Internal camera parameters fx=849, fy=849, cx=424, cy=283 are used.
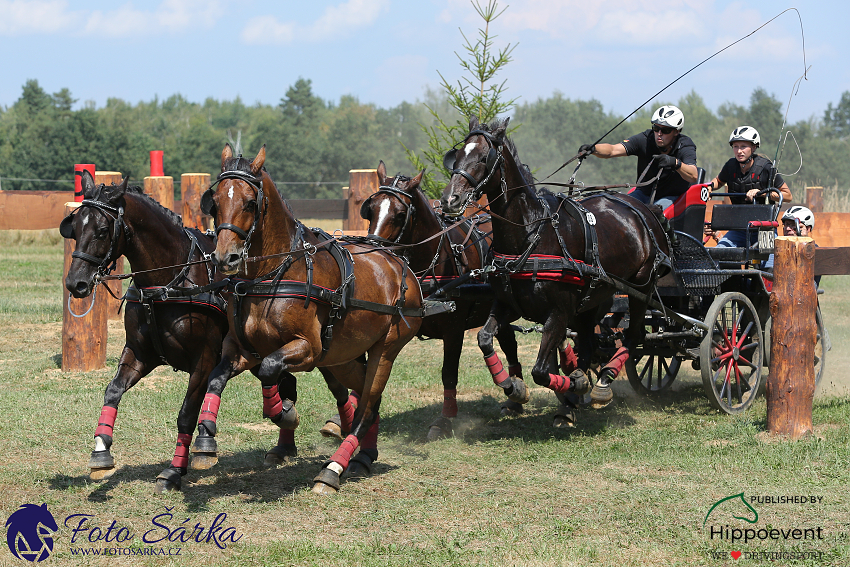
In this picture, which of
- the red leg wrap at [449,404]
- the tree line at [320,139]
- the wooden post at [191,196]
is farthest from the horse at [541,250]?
the tree line at [320,139]

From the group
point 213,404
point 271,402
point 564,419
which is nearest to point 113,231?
point 213,404

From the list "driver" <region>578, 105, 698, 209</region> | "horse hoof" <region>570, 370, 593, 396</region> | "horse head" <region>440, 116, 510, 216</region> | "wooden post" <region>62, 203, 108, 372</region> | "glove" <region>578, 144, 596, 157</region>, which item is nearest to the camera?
"horse head" <region>440, 116, 510, 216</region>

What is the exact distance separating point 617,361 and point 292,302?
3.40 meters

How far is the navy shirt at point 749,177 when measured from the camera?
854cm

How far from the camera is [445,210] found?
5.95m

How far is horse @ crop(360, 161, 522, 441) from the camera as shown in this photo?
6.82 meters

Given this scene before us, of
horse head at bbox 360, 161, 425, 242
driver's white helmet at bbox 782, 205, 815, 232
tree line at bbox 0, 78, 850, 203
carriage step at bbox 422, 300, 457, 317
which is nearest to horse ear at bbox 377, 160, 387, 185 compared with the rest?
horse head at bbox 360, 161, 425, 242

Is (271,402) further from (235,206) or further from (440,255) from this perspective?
(440,255)

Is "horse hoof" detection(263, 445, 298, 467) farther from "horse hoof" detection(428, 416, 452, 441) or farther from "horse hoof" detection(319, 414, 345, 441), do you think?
"horse hoof" detection(428, 416, 452, 441)

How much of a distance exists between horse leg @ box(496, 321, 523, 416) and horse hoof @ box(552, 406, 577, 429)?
19.3 inches

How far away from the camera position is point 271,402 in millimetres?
5738

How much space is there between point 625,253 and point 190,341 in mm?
3714

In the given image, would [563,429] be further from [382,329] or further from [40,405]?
[40,405]

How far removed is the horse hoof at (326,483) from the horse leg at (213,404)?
79 cm
